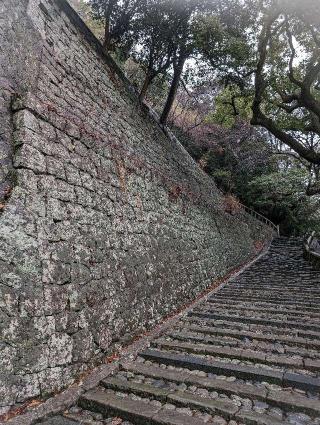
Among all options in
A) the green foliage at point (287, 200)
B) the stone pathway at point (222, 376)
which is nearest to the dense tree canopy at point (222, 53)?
the green foliage at point (287, 200)

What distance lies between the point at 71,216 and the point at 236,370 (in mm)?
2621

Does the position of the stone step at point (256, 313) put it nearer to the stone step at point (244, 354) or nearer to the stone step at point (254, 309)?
the stone step at point (254, 309)

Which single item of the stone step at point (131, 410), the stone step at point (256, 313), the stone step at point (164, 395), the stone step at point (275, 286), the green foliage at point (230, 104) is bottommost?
the stone step at point (131, 410)

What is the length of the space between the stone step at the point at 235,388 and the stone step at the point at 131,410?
0.52 meters

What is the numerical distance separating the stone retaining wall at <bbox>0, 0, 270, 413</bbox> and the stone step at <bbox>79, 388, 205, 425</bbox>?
0.32m

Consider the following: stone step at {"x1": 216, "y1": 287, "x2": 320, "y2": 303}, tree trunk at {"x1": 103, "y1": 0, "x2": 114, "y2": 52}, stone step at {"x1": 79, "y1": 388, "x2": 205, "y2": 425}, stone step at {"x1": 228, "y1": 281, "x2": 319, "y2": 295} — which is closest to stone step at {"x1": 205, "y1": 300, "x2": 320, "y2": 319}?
stone step at {"x1": 216, "y1": 287, "x2": 320, "y2": 303}

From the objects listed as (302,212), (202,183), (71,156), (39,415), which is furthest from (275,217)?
(39,415)

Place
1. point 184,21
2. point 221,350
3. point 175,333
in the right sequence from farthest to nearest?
point 184,21 < point 175,333 < point 221,350

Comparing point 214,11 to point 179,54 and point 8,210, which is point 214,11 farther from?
point 8,210

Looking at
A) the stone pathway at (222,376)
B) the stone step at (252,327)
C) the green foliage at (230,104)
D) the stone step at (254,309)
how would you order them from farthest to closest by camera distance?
the green foliage at (230,104) → the stone step at (254,309) → the stone step at (252,327) → the stone pathway at (222,376)

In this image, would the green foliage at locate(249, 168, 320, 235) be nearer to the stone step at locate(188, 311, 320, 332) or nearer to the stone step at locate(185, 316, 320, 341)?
the stone step at locate(188, 311, 320, 332)

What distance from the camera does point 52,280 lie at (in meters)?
3.40

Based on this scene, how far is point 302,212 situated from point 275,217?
5.84 ft

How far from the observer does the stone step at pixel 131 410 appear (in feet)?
9.45
